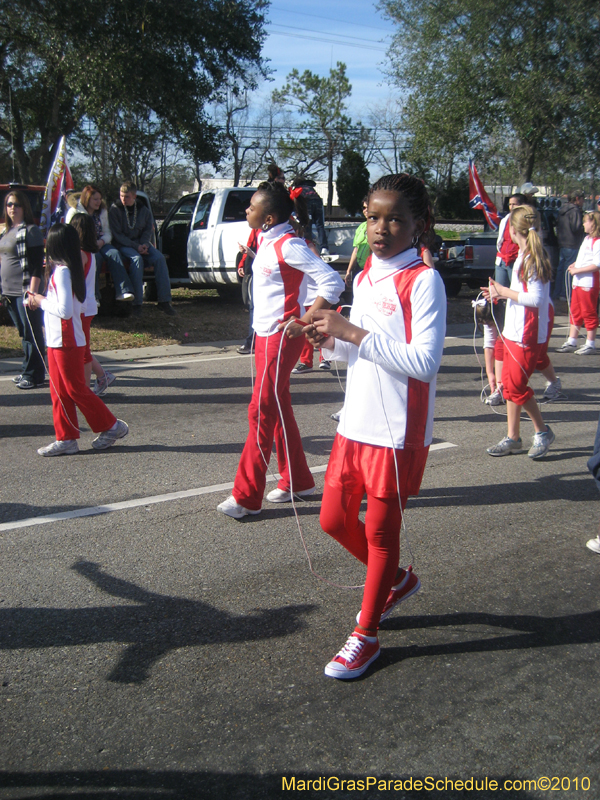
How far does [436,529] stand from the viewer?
4.55 m

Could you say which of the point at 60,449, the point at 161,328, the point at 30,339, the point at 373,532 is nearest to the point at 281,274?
the point at 373,532

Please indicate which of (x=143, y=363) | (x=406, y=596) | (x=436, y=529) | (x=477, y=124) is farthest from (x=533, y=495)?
(x=477, y=124)

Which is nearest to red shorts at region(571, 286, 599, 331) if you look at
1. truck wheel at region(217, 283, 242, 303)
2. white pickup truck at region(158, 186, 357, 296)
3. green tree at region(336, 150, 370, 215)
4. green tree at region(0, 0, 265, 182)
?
white pickup truck at region(158, 186, 357, 296)

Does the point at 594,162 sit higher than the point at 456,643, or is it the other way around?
the point at 594,162

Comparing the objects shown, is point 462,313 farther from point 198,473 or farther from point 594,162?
point 594,162

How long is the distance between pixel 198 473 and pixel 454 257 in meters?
13.4

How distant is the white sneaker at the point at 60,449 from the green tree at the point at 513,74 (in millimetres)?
21781

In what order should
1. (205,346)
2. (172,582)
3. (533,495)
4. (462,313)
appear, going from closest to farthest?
(172,582), (533,495), (205,346), (462,313)

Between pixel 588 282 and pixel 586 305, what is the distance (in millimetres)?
342

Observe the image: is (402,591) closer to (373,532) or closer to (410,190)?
(373,532)

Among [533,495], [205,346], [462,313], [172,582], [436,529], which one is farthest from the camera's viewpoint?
[462,313]

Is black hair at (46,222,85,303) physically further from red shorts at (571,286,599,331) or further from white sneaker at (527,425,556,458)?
red shorts at (571,286,599,331)

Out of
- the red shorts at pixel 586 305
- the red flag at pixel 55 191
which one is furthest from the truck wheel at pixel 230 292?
the red shorts at pixel 586 305

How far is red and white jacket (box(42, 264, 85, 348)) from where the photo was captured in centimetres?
540
